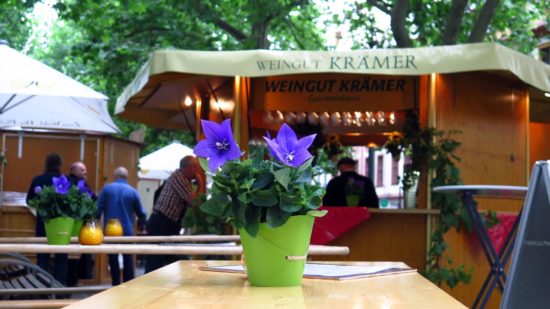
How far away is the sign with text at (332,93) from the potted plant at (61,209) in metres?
5.26

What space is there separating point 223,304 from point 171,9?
646 inches

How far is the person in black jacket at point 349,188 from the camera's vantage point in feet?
34.9

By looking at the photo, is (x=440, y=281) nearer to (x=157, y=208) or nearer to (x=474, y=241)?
(x=474, y=241)

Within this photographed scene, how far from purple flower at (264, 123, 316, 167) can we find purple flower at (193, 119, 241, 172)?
122mm

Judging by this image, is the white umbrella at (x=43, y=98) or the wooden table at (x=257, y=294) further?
the white umbrella at (x=43, y=98)

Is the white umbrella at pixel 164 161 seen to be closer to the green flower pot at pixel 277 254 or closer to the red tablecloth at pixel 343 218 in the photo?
the red tablecloth at pixel 343 218

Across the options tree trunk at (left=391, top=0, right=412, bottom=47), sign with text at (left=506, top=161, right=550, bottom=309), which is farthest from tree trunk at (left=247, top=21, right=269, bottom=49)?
sign with text at (left=506, top=161, right=550, bottom=309)

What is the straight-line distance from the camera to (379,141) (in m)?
16.5

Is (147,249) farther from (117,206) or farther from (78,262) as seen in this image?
(78,262)

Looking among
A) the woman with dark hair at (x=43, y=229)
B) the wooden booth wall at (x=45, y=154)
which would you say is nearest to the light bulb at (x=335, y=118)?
the woman with dark hair at (x=43, y=229)

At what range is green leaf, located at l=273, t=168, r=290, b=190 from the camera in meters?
2.77

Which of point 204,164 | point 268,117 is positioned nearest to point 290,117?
point 268,117

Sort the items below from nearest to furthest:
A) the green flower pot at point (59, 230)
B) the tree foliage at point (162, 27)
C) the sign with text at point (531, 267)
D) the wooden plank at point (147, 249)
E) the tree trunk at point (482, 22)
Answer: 1. the sign with text at point (531, 267)
2. the wooden plank at point (147, 249)
3. the green flower pot at point (59, 230)
4. the tree trunk at point (482, 22)
5. the tree foliage at point (162, 27)

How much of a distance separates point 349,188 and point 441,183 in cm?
137
